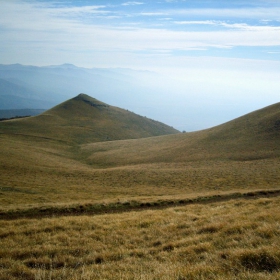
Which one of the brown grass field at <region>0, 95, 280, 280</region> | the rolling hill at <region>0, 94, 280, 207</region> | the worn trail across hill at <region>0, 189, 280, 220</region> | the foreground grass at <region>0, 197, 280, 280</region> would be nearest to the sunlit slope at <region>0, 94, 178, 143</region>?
the rolling hill at <region>0, 94, 280, 207</region>

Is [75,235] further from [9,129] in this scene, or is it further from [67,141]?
[9,129]

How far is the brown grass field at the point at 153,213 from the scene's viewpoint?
7.05 metres

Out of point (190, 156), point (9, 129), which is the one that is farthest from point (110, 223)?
point (9, 129)

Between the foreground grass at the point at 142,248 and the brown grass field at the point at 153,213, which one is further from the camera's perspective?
the brown grass field at the point at 153,213

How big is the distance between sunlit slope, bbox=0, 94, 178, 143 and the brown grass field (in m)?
30.2

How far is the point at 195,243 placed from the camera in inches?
360

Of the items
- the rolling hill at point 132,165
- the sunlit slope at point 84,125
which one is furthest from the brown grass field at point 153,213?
the sunlit slope at point 84,125

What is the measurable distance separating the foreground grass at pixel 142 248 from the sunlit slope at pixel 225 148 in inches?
1606

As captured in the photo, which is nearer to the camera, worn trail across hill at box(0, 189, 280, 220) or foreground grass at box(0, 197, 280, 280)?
foreground grass at box(0, 197, 280, 280)

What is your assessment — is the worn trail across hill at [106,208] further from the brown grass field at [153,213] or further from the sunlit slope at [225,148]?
the sunlit slope at [225,148]

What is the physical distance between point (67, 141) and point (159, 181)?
5700cm

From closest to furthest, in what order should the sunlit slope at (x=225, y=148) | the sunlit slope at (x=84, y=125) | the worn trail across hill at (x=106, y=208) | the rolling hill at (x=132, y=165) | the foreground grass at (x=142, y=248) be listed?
the foreground grass at (x=142, y=248) < the worn trail across hill at (x=106, y=208) < the rolling hill at (x=132, y=165) < the sunlit slope at (x=225, y=148) < the sunlit slope at (x=84, y=125)

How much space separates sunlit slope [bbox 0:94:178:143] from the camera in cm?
9169

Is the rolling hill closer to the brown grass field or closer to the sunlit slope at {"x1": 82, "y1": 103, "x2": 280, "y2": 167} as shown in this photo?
the sunlit slope at {"x1": 82, "y1": 103, "x2": 280, "y2": 167}
